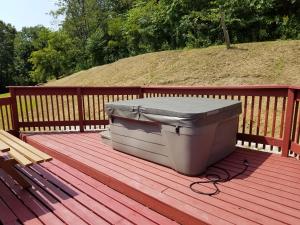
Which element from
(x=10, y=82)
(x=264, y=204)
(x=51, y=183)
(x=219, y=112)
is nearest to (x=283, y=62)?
(x=219, y=112)

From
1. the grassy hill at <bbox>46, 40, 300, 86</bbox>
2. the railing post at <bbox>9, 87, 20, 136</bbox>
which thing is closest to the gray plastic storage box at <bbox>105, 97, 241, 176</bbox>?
the railing post at <bbox>9, 87, 20, 136</bbox>

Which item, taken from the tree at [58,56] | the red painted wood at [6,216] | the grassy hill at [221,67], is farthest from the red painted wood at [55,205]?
the tree at [58,56]

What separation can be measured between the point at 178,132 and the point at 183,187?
1.84 ft

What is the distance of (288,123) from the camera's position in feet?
11.1

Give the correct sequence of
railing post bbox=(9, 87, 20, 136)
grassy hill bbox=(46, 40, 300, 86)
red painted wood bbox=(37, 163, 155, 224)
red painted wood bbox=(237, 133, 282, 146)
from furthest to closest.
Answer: grassy hill bbox=(46, 40, 300, 86), railing post bbox=(9, 87, 20, 136), red painted wood bbox=(237, 133, 282, 146), red painted wood bbox=(37, 163, 155, 224)

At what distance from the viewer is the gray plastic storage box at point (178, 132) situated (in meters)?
2.79

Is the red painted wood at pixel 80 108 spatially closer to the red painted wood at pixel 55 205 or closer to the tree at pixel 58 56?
the red painted wood at pixel 55 205

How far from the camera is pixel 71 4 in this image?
87.6 ft

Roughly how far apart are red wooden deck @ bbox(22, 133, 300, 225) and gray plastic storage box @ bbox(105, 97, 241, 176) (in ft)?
0.46

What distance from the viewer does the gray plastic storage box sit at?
279cm

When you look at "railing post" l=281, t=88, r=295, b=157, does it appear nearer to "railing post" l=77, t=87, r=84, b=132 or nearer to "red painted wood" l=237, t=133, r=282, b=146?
"red painted wood" l=237, t=133, r=282, b=146

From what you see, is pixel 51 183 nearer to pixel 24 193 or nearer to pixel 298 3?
pixel 24 193

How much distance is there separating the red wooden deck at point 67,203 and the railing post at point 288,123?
197cm

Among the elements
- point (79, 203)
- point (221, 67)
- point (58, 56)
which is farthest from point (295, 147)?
point (58, 56)
